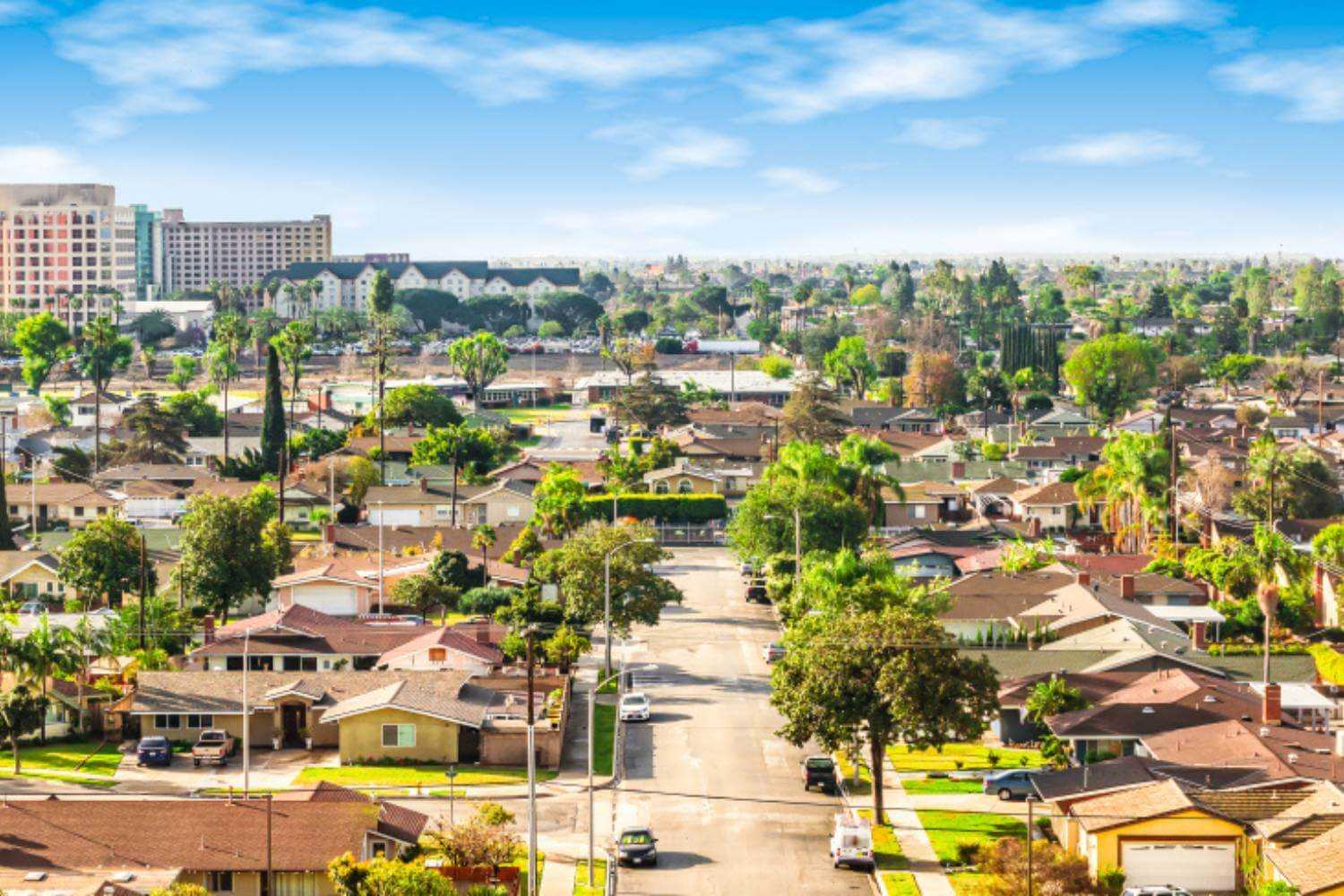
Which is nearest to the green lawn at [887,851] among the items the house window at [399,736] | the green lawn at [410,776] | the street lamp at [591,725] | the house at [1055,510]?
the street lamp at [591,725]

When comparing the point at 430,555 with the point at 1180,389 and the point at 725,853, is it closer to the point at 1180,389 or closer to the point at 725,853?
the point at 725,853

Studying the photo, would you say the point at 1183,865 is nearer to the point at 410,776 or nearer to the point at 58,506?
the point at 410,776

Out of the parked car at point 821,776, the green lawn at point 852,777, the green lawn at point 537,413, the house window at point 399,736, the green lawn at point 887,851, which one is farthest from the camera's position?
the green lawn at point 537,413

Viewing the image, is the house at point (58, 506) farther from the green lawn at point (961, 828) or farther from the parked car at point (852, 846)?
the parked car at point (852, 846)

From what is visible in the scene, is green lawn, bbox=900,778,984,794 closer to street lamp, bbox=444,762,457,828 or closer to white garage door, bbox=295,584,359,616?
street lamp, bbox=444,762,457,828

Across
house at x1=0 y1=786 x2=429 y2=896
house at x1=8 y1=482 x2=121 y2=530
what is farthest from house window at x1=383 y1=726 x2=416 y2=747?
house at x1=8 y1=482 x2=121 y2=530
